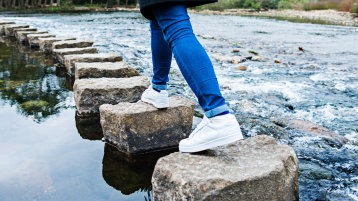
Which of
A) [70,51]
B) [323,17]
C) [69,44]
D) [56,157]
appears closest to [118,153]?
[56,157]

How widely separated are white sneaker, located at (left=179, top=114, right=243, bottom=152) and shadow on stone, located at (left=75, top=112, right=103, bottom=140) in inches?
34.4

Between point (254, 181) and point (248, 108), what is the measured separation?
4.97ft

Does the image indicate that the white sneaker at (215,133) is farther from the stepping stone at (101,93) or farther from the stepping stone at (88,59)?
the stepping stone at (88,59)

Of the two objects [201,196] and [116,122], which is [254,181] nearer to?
[201,196]

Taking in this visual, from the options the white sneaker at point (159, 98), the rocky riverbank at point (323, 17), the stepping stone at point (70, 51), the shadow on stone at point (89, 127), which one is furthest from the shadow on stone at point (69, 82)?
the rocky riverbank at point (323, 17)

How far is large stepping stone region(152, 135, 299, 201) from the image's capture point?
3.77 ft

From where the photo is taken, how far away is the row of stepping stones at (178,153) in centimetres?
117

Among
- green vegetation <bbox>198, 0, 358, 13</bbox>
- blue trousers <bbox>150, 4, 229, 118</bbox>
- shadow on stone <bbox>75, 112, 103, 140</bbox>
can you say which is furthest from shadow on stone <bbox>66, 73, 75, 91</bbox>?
green vegetation <bbox>198, 0, 358, 13</bbox>

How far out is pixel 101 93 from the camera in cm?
232

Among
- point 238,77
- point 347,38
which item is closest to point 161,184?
point 238,77

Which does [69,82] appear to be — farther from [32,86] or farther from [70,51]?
[70,51]

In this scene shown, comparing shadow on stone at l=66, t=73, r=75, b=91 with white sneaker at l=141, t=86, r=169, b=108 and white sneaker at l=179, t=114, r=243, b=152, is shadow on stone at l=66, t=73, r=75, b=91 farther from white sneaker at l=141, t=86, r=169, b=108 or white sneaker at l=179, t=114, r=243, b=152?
white sneaker at l=179, t=114, r=243, b=152

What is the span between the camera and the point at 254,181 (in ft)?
3.88

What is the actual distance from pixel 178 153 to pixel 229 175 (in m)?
0.31
